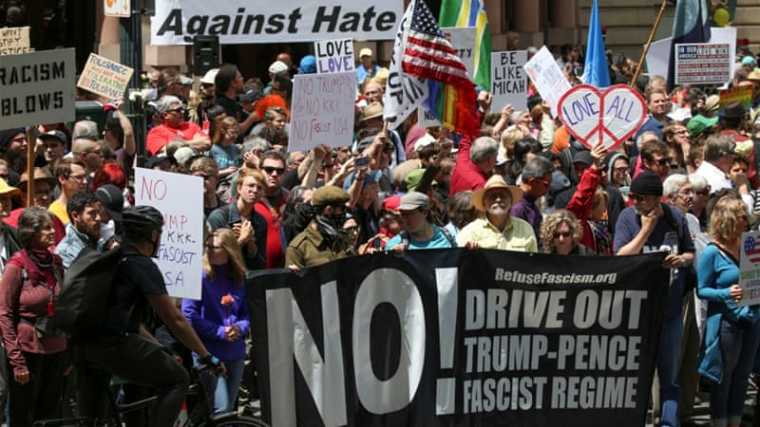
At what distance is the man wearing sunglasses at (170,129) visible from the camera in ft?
49.3

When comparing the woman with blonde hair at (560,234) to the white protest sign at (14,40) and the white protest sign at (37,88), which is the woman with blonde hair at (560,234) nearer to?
the white protest sign at (37,88)

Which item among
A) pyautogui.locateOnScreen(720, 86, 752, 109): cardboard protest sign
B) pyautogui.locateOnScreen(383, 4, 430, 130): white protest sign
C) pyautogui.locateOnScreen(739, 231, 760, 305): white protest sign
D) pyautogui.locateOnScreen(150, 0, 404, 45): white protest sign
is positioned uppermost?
pyautogui.locateOnScreen(150, 0, 404, 45): white protest sign

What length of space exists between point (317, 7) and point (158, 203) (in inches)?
229

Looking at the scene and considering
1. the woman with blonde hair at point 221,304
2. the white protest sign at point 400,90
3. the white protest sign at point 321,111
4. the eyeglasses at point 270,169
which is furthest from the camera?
the white protest sign at point 400,90

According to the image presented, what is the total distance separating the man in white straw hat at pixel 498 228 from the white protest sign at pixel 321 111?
233cm

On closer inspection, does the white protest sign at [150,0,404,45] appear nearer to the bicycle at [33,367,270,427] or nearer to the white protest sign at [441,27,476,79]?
the white protest sign at [441,27,476,79]

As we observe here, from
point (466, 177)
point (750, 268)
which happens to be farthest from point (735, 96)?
point (750, 268)

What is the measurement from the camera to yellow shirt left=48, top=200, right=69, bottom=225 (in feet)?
36.6

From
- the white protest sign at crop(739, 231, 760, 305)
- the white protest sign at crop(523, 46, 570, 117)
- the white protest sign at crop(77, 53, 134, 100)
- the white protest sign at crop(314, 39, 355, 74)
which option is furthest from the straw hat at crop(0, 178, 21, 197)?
the white protest sign at crop(314, 39, 355, 74)

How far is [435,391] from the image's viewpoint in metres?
9.88

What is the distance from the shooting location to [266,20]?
16.0 m

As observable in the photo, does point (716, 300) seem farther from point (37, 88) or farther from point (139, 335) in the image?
point (37, 88)

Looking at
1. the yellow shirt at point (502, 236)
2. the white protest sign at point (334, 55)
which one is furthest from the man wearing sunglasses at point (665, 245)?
the white protest sign at point (334, 55)

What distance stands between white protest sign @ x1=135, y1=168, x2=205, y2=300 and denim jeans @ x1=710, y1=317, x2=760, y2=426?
9.92ft
